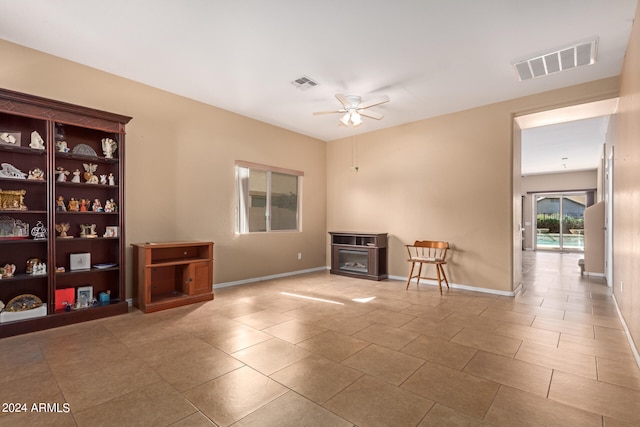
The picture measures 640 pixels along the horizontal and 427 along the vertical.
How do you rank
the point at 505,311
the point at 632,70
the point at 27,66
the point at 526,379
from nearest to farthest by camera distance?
the point at 526,379 < the point at 632,70 < the point at 27,66 < the point at 505,311

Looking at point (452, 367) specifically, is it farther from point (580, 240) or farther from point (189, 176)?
point (580, 240)

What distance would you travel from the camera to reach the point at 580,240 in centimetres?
1184

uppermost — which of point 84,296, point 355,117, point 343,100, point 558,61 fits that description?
point 558,61

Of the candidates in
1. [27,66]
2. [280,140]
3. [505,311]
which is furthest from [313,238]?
[27,66]

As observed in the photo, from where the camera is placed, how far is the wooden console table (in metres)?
3.92

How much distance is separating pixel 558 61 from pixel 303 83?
3.09 metres

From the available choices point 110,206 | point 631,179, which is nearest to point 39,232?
point 110,206

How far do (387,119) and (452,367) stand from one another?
177 inches

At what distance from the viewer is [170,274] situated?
180 inches

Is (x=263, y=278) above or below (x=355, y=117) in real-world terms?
below

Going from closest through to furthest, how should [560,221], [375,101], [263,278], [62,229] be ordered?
1. [62,229]
2. [375,101]
3. [263,278]
4. [560,221]

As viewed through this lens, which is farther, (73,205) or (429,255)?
(429,255)

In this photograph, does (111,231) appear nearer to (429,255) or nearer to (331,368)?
(331,368)

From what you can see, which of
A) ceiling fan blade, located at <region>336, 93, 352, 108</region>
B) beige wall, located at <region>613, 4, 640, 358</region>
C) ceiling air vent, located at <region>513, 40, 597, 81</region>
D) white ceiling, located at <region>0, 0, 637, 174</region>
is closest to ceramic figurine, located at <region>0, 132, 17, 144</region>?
white ceiling, located at <region>0, 0, 637, 174</region>
